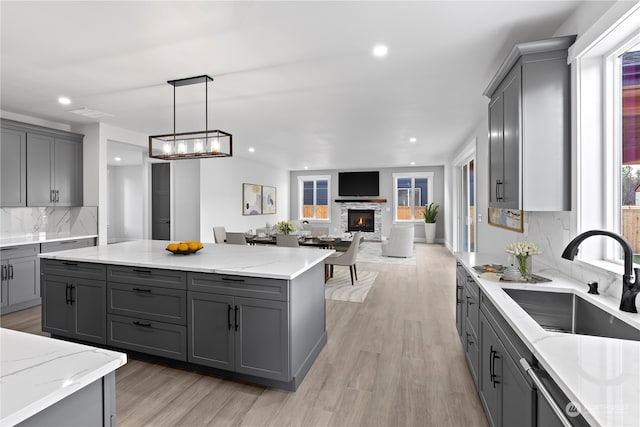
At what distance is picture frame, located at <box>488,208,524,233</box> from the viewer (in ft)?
9.88

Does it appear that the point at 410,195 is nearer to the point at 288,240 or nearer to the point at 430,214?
the point at 430,214

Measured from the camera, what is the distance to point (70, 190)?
486cm

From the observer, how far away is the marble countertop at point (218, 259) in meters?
2.33

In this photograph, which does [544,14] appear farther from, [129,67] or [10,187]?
[10,187]

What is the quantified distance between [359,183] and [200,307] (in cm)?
926

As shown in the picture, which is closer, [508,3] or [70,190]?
[508,3]

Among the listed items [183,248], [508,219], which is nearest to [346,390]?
[183,248]

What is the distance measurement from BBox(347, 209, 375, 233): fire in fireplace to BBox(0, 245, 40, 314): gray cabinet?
8.75 metres

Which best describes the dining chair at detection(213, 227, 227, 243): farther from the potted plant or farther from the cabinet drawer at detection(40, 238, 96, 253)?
the potted plant

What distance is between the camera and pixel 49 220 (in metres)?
4.98

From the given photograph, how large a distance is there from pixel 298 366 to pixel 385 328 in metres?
1.44

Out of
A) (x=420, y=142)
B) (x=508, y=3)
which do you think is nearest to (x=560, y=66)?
(x=508, y=3)

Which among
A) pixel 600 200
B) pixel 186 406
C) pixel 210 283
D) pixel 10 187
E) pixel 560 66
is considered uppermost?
pixel 560 66

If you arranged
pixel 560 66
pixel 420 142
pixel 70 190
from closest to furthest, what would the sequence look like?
pixel 560 66 < pixel 70 190 < pixel 420 142
